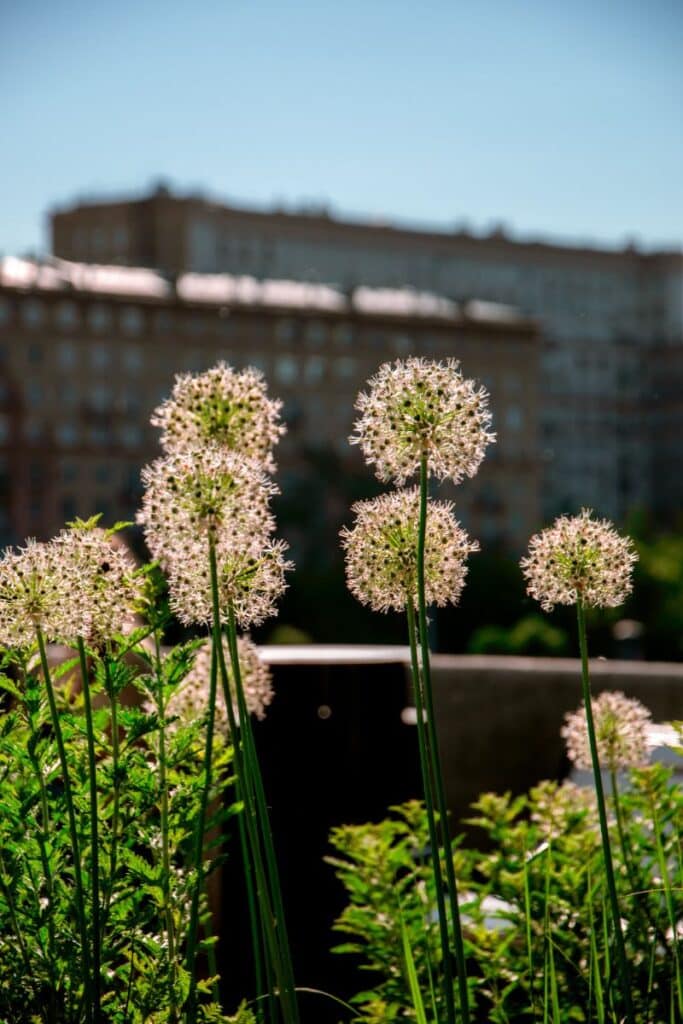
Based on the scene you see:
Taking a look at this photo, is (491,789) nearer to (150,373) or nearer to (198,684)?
(198,684)

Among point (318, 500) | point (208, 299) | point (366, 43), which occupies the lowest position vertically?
point (318, 500)

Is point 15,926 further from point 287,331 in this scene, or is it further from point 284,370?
point 287,331

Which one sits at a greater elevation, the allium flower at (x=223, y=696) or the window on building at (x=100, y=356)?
the window on building at (x=100, y=356)

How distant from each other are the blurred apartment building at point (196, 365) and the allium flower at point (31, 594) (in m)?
53.9

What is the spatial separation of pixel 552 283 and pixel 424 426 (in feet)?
264

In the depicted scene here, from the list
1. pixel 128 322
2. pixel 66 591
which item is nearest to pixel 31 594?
pixel 66 591

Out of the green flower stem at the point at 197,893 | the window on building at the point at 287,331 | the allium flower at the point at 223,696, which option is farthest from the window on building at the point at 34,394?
the green flower stem at the point at 197,893

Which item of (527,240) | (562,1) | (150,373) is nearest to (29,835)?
(562,1)

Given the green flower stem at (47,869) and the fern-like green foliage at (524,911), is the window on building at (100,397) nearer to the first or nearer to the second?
the fern-like green foliage at (524,911)

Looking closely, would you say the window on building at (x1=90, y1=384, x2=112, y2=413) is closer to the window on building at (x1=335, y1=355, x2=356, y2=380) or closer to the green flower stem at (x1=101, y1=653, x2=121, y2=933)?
the window on building at (x1=335, y1=355, x2=356, y2=380)

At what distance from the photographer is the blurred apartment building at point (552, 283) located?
240ft

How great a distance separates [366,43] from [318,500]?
5254 centimetres

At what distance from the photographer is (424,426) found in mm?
1366

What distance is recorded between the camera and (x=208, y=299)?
62.4 meters
